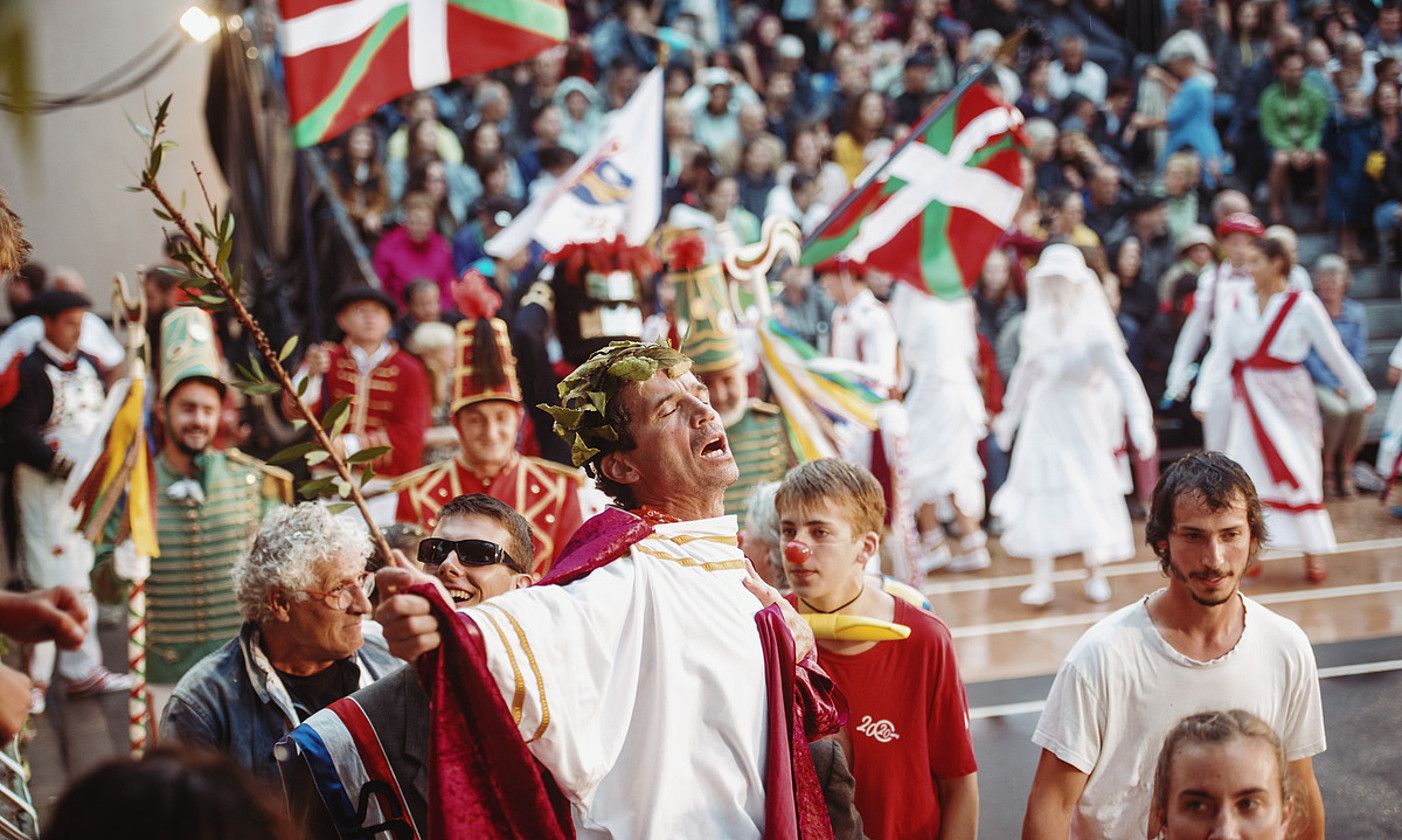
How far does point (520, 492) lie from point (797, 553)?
79.8 inches

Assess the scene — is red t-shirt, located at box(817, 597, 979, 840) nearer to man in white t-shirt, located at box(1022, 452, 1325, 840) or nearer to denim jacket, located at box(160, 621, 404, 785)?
man in white t-shirt, located at box(1022, 452, 1325, 840)

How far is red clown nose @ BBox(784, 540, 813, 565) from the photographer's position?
3342mm

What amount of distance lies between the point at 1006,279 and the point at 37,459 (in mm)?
7496

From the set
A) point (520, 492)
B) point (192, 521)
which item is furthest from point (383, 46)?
point (192, 521)

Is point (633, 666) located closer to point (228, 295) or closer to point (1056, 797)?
point (228, 295)

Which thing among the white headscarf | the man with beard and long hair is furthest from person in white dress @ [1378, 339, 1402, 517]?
the man with beard and long hair

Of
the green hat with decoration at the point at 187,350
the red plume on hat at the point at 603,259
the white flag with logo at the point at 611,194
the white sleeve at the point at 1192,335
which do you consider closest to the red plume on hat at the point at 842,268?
the white flag with logo at the point at 611,194

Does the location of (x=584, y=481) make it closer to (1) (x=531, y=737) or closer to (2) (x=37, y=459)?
(1) (x=531, y=737)

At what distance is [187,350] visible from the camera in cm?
538

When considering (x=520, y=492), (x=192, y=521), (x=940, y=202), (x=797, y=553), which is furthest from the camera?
(x=940, y=202)

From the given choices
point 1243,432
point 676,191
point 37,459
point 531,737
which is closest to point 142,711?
Result: point 37,459

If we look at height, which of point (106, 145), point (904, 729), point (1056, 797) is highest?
point (106, 145)

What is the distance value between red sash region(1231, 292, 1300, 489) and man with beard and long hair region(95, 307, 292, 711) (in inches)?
246

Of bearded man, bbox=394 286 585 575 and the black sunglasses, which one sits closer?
the black sunglasses
